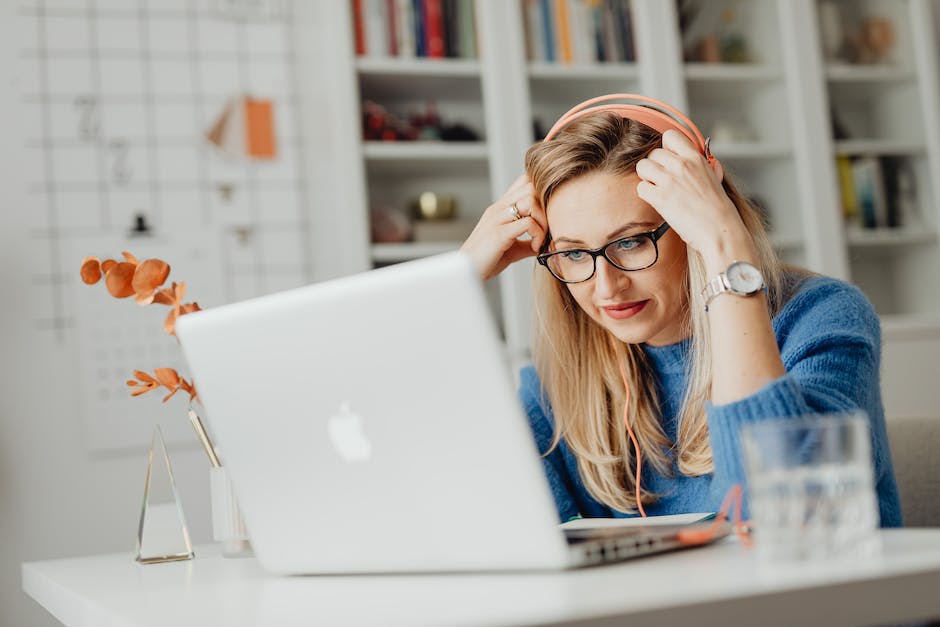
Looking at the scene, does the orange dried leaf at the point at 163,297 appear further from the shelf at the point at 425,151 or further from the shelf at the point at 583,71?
the shelf at the point at 583,71

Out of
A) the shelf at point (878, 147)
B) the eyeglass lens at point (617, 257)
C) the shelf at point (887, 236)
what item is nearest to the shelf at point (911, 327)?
the shelf at point (887, 236)

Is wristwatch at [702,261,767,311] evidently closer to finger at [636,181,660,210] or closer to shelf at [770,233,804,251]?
finger at [636,181,660,210]

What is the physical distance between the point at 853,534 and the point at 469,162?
2.26m

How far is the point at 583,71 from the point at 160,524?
2013mm

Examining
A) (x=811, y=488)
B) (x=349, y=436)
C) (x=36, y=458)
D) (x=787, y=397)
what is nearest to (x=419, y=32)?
(x=36, y=458)

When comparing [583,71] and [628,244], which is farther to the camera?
[583,71]

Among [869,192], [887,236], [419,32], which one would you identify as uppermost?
[419,32]

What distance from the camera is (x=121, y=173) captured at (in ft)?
9.29

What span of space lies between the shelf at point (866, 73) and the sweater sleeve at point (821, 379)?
1.97m

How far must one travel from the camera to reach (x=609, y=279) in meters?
1.41

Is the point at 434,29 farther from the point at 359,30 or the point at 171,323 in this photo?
the point at 171,323

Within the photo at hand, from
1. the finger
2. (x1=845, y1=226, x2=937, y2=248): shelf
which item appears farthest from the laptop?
(x1=845, y1=226, x2=937, y2=248): shelf

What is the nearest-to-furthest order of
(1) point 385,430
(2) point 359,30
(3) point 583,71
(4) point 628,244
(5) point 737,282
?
(1) point 385,430 < (5) point 737,282 < (4) point 628,244 < (2) point 359,30 < (3) point 583,71

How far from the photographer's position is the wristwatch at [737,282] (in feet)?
3.68
